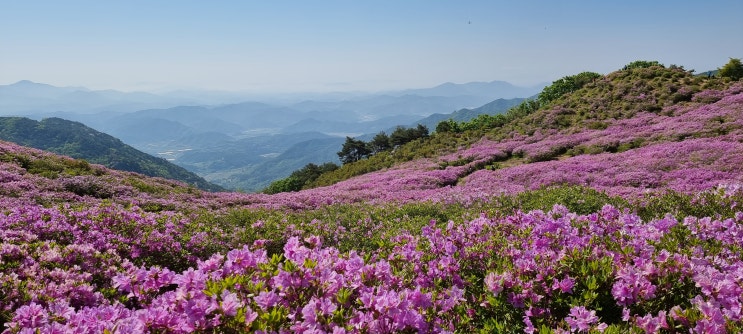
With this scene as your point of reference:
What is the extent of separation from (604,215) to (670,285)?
8.42 feet

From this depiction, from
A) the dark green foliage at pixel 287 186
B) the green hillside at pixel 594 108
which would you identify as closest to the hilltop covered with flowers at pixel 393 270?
the green hillside at pixel 594 108

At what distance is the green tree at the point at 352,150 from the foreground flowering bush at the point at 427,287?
262 feet

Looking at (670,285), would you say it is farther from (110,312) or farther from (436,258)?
(110,312)

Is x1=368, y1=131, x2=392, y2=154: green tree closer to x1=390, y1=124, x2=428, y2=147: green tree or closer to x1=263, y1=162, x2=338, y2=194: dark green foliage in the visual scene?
x1=390, y1=124, x2=428, y2=147: green tree

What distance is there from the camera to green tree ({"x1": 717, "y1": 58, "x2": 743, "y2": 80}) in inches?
1497

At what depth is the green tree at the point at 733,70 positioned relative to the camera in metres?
38.0

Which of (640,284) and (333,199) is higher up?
(640,284)

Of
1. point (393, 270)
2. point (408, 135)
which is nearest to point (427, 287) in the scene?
point (393, 270)

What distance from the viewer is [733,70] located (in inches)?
1511

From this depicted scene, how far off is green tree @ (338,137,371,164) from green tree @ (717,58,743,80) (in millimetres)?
59090

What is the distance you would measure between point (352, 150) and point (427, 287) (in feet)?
275

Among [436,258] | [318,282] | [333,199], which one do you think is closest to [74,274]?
[318,282]

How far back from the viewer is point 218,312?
10.2 ft

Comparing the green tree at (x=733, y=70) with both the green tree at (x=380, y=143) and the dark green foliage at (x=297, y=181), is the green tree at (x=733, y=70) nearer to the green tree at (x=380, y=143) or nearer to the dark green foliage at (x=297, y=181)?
the dark green foliage at (x=297, y=181)
